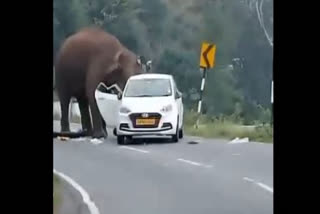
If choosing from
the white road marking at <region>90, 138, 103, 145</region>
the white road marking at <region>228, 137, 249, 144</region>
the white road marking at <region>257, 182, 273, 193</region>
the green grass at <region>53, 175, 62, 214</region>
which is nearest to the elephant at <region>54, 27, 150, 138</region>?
the white road marking at <region>90, 138, 103, 145</region>

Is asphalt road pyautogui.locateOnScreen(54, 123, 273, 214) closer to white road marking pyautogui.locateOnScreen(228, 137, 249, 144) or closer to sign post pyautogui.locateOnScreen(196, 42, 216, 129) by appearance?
white road marking pyautogui.locateOnScreen(228, 137, 249, 144)

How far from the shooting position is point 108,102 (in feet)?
58.6

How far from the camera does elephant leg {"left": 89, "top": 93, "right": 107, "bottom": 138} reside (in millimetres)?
17656

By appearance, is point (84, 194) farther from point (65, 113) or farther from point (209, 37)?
point (65, 113)

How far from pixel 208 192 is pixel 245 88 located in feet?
16.8

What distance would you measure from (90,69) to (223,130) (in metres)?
2.75

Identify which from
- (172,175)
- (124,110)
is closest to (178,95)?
(124,110)

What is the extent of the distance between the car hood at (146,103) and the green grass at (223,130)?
167 cm

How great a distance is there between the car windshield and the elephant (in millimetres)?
459

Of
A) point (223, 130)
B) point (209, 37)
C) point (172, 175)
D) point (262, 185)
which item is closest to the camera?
point (262, 185)

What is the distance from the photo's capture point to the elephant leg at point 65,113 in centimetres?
1792
